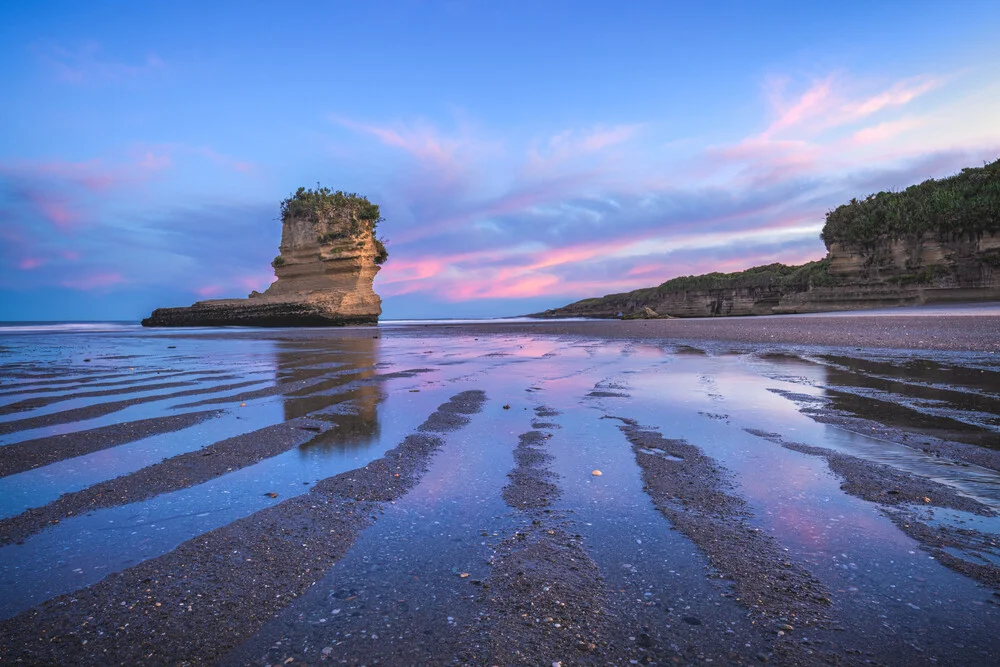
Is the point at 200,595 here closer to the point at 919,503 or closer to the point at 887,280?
the point at 919,503

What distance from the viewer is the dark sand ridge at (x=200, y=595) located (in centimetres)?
153

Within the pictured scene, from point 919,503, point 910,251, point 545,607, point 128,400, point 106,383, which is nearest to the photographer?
point 545,607

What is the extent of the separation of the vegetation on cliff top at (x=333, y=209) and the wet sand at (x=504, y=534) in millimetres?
39104

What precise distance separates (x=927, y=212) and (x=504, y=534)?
4806 centimetres

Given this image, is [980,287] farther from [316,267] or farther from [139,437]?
[316,267]

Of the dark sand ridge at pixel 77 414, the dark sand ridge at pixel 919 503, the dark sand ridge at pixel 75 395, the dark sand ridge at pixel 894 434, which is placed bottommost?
the dark sand ridge at pixel 894 434

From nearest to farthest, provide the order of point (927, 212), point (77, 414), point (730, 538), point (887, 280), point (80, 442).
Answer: point (730, 538) → point (80, 442) → point (77, 414) → point (927, 212) → point (887, 280)

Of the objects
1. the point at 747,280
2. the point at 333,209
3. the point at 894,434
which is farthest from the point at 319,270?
the point at 747,280

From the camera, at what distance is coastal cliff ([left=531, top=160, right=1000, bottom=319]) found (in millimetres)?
32281

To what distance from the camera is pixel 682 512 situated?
2.61 m

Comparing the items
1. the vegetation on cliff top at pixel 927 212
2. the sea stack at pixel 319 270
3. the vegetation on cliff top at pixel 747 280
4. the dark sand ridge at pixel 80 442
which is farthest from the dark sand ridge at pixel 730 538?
Result: the vegetation on cliff top at pixel 747 280

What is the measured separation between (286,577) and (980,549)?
3235 mm

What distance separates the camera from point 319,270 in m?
42.9

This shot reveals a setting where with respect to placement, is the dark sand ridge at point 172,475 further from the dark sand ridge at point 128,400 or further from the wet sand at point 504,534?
the dark sand ridge at point 128,400
